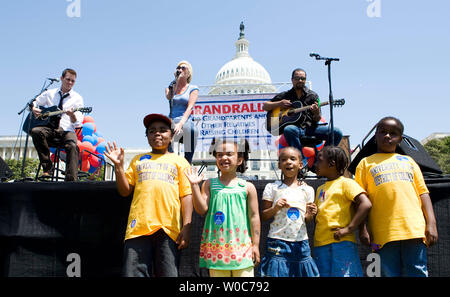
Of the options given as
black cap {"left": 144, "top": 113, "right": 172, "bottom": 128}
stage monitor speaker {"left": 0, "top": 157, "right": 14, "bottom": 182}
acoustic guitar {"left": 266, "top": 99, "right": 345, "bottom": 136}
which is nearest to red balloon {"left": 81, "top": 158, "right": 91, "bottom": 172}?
stage monitor speaker {"left": 0, "top": 157, "right": 14, "bottom": 182}

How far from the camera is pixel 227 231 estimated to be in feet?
8.37

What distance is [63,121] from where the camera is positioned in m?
4.44

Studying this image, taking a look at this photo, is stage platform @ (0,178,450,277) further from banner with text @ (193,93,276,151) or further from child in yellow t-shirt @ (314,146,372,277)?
banner with text @ (193,93,276,151)

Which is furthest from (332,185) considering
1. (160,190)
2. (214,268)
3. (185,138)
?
(185,138)

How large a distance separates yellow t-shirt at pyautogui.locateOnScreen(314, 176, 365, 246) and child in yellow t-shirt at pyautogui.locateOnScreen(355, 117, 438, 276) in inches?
7.2

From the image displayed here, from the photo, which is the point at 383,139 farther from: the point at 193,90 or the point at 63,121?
the point at 63,121

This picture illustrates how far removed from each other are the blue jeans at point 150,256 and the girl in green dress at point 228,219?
23 cm

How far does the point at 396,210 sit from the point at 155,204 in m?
1.79

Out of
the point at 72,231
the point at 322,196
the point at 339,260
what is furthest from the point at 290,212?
the point at 72,231

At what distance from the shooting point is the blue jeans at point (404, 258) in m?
2.53

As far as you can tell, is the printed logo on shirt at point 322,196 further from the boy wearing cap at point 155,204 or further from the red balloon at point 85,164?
the red balloon at point 85,164
